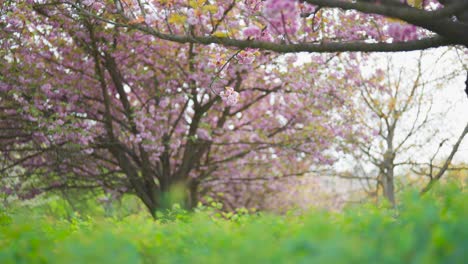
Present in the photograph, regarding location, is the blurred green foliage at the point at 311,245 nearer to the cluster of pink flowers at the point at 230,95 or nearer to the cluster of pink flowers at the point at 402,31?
the cluster of pink flowers at the point at 402,31

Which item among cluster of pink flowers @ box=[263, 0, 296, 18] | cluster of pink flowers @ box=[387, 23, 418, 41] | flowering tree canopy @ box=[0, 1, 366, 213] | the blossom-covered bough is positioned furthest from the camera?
flowering tree canopy @ box=[0, 1, 366, 213]

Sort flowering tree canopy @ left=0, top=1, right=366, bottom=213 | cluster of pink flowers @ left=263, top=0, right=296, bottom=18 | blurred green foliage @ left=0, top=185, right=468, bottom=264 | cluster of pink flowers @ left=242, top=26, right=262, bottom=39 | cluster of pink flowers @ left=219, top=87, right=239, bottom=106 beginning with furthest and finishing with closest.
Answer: flowering tree canopy @ left=0, top=1, right=366, bottom=213, cluster of pink flowers @ left=219, top=87, right=239, bottom=106, cluster of pink flowers @ left=242, top=26, right=262, bottom=39, cluster of pink flowers @ left=263, top=0, right=296, bottom=18, blurred green foliage @ left=0, top=185, right=468, bottom=264

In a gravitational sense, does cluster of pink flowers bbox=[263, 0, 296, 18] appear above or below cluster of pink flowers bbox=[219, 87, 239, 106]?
above

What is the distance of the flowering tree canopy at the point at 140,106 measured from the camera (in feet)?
33.5

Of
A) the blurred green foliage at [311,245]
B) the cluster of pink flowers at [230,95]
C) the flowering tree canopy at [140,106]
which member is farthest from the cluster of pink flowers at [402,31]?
the flowering tree canopy at [140,106]

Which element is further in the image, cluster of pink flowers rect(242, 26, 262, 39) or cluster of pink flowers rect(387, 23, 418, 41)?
cluster of pink flowers rect(242, 26, 262, 39)

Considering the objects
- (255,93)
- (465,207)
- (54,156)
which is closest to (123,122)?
(54,156)

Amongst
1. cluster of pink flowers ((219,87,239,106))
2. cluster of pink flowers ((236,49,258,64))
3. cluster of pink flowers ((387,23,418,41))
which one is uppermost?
cluster of pink flowers ((236,49,258,64))

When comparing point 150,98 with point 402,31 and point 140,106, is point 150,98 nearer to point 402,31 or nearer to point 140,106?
point 140,106

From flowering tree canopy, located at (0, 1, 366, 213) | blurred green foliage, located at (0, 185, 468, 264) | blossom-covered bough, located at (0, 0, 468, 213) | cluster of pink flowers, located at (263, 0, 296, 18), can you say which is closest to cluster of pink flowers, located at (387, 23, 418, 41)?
cluster of pink flowers, located at (263, 0, 296, 18)

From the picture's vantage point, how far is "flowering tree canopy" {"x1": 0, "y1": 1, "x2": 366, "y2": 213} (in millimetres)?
10204

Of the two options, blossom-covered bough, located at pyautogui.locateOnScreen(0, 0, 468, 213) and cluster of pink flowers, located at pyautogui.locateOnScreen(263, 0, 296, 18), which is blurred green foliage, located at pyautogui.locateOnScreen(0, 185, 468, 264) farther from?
blossom-covered bough, located at pyautogui.locateOnScreen(0, 0, 468, 213)

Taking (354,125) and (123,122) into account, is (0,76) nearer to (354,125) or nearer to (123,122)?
(123,122)

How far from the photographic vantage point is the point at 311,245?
8.02 feet
